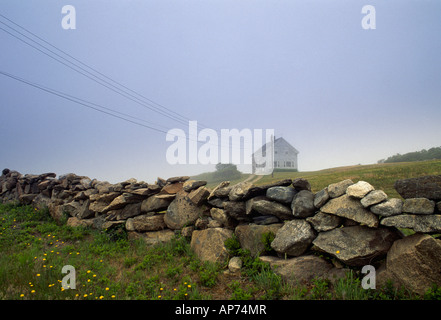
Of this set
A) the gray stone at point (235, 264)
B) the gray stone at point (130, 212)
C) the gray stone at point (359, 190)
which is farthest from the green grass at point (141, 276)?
the gray stone at point (359, 190)

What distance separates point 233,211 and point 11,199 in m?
17.7

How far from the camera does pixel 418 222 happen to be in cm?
413

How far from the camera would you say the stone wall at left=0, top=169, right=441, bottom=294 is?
4.19 meters

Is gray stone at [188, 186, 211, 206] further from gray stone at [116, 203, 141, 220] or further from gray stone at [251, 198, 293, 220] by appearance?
gray stone at [116, 203, 141, 220]

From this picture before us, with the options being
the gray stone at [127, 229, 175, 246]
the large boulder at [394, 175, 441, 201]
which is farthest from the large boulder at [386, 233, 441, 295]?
the gray stone at [127, 229, 175, 246]

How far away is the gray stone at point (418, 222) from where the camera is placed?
4.03 metres

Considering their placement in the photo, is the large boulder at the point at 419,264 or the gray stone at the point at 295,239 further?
the gray stone at the point at 295,239

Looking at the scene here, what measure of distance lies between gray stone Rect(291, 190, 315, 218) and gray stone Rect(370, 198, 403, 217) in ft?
4.42

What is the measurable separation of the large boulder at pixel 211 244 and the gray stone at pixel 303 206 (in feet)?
7.14

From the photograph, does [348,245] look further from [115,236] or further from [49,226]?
[49,226]

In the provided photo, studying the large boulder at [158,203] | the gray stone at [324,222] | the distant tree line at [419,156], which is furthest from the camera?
the distant tree line at [419,156]

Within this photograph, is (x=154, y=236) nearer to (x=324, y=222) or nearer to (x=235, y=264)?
(x=235, y=264)

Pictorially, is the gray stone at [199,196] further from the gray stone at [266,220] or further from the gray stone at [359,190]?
the gray stone at [359,190]
